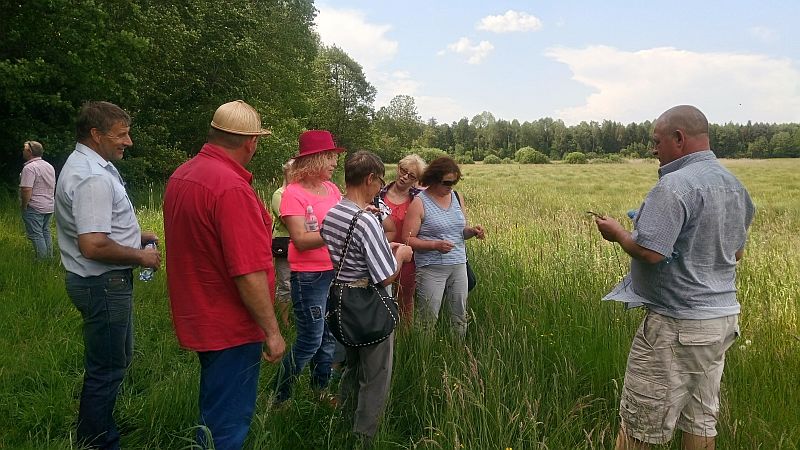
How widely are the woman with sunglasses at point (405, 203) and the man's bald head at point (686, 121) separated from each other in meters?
2.18

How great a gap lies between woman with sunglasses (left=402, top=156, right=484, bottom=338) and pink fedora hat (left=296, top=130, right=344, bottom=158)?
83 centimetres

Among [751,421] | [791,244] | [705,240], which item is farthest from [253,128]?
[791,244]

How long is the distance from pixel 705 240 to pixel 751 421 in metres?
1.15

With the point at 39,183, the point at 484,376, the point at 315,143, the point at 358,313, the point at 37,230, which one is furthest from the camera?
the point at 39,183

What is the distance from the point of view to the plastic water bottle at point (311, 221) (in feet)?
12.8

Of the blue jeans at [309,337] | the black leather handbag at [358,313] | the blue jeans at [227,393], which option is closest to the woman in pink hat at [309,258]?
the blue jeans at [309,337]

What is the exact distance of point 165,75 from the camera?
19.3 m

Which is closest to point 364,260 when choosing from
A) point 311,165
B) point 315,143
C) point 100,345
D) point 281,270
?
point 311,165

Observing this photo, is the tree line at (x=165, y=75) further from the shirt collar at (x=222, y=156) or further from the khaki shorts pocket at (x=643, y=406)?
the shirt collar at (x=222, y=156)

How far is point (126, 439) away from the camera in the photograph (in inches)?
130

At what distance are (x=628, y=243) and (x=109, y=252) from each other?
2.51m

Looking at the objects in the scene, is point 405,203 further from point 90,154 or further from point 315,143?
point 90,154

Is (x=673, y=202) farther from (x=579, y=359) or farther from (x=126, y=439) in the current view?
(x=126, y=439)

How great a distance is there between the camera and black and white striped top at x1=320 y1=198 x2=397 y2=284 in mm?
2988
